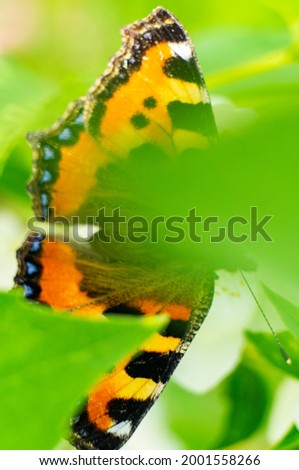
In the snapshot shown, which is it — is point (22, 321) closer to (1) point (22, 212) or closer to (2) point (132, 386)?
(2) point (132, 386)

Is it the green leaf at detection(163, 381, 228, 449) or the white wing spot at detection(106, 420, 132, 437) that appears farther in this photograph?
the green leaf at detection(163, 381, 228, 449)

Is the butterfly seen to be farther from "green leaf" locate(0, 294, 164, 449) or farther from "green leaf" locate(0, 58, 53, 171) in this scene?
"green leaf" locate(0, 294, 164, 449)

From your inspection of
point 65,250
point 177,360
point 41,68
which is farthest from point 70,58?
point 177,360

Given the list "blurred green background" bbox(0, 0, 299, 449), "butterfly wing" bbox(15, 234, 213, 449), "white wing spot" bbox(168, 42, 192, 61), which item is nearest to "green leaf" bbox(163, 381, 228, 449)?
"blurred green background" bbox(0, 0, 299, 449)

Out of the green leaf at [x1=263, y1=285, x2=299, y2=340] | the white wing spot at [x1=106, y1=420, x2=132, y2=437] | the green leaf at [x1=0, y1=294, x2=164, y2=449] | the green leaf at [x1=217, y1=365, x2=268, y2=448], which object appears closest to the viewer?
the green leaf at [x1=0, y1=294, x2=164, y2=449]

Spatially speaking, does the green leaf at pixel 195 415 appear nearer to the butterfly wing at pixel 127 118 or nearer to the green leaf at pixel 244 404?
the green leaf at pixel 244 404

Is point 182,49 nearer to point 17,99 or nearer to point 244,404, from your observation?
point 17,99
